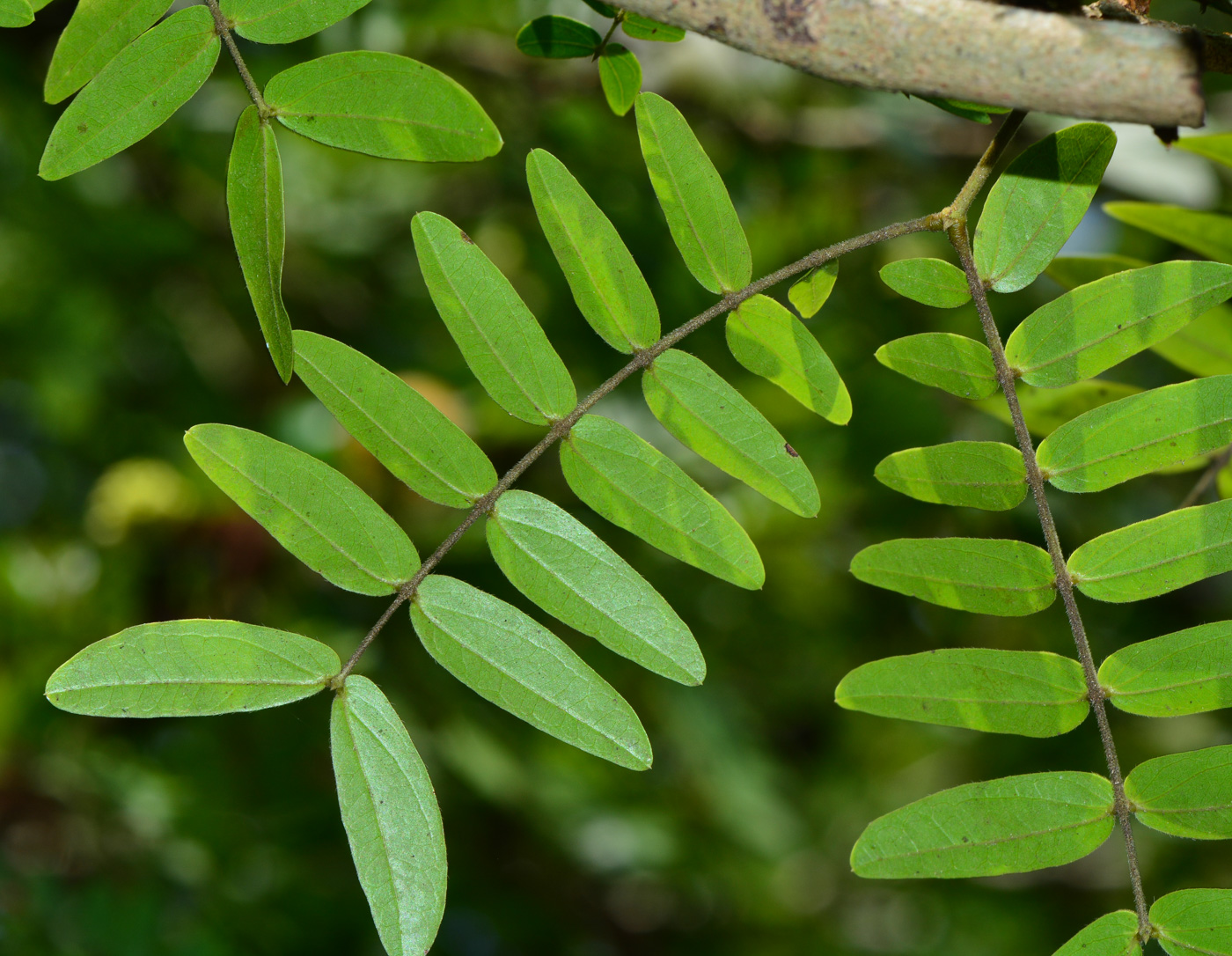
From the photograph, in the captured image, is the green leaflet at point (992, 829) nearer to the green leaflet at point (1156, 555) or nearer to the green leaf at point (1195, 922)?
the green leaf at point (1195, 922)

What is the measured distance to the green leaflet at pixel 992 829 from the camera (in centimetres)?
90

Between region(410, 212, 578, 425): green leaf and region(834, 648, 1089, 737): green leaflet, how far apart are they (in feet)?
1.27

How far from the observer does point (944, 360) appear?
0.96 metres

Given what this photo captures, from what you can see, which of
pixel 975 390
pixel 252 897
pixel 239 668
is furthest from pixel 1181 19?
pixel 252 897

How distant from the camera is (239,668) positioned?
883mm

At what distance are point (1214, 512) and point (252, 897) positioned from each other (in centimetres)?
181

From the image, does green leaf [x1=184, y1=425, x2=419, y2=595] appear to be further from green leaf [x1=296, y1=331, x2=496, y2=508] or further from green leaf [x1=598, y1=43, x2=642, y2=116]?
green leaf [x1=598, y1=43, x2=642, y2=116]

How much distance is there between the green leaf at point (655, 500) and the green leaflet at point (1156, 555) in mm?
317

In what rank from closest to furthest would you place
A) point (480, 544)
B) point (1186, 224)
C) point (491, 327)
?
point (491, 327), point (1186, 224), point (480, 544)

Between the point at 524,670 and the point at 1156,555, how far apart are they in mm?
580

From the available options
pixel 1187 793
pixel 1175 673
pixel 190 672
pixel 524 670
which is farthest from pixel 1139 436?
pixel 190 672

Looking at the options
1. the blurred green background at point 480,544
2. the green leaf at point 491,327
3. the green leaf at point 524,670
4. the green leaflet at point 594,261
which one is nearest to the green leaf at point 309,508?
the green leaf at point 524,670

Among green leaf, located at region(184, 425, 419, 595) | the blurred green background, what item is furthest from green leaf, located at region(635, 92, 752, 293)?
the blurred green background

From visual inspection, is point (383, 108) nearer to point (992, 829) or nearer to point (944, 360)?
Result: point (944, 360)
